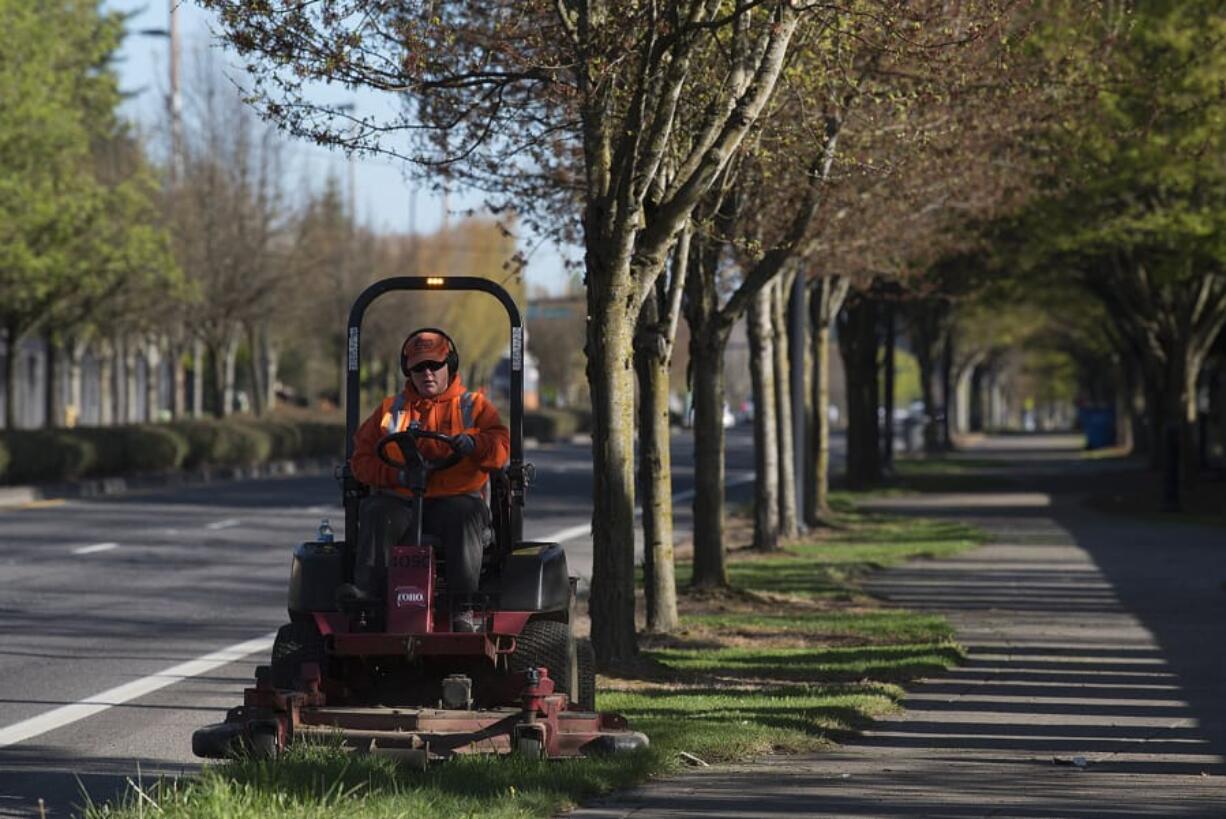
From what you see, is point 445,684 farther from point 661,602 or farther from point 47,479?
point 47,479

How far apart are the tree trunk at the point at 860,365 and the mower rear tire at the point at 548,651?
2917 centimetres

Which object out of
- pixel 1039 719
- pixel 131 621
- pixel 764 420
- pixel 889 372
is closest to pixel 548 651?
pixel 1039 719

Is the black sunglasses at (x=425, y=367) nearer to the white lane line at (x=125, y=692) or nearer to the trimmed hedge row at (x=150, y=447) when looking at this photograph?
the white lane line at (x=125, y=692)

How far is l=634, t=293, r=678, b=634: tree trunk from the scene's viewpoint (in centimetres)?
1564

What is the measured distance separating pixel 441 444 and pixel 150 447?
33606mm

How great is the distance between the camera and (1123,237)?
116 feet

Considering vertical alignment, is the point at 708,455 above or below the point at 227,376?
below

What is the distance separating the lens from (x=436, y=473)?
941cm

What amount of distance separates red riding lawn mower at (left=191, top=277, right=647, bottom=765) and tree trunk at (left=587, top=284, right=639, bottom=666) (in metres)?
3.03

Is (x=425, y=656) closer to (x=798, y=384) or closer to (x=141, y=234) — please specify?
(x=798, y=384)

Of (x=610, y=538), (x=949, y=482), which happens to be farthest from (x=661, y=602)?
(x=949, y=482)

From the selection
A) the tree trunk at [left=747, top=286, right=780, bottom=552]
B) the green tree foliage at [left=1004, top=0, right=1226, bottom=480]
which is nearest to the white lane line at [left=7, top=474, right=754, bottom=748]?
the green tree foliage at [left=1004, top=0, right=1226, bottom=480]

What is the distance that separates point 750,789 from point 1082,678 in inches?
216

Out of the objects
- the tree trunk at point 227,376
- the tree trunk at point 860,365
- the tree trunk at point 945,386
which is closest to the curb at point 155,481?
the tree trunk at point 227,376
